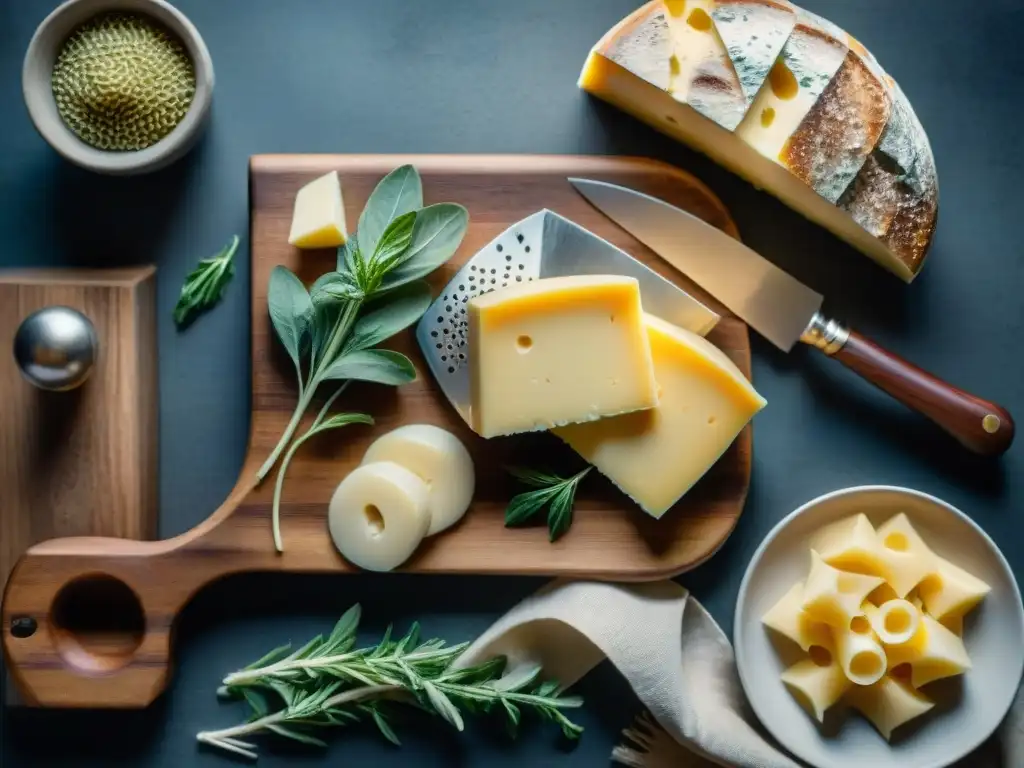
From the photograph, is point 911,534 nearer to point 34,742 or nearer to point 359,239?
point 359,239

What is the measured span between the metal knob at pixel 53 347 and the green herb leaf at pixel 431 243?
16.3 inches

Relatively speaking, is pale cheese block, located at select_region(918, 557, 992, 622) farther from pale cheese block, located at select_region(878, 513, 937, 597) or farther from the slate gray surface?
the slate gray surface

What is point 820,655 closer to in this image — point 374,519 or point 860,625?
point 860,625

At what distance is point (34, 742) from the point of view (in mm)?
1434

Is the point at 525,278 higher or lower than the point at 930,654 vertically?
higher

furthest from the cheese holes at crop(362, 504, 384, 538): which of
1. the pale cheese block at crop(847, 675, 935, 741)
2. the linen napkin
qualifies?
the pale cheese block at crop(847, 675, 935, 741)

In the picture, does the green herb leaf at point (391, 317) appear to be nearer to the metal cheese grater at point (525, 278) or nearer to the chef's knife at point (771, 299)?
the metal cheese grater at point (525, 278)

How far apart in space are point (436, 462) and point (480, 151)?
0.47 m

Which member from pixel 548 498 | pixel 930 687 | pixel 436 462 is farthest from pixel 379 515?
pixel 930 687

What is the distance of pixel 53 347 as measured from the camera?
1.27 meters

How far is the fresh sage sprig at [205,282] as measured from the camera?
55.9 inches

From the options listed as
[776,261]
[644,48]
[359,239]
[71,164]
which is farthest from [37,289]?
[776,261]

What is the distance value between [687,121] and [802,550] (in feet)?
2.06

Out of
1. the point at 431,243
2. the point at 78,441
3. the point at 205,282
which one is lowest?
the point at 78,441
